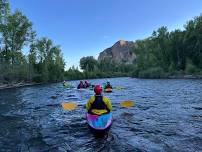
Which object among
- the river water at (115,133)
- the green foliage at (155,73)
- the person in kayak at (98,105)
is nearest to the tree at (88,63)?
the green foliage at (155,73)

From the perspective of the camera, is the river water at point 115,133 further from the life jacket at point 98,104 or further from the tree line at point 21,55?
the tree line at point 21,55

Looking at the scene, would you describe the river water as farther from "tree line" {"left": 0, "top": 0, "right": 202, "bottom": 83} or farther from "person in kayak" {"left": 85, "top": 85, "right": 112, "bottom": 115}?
"tree line" {"left": 0, "top": 0, "right": 202, "bottom": 83}

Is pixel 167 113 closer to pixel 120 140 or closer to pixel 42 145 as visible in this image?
pixel 120 140

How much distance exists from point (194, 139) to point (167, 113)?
5.17m

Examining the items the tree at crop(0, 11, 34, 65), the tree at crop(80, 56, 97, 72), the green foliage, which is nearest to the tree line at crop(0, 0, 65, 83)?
the tree at crop(0, 11, 34, 65)

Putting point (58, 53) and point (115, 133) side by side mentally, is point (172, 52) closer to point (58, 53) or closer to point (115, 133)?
point (58, 53)

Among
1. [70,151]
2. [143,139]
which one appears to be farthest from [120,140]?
[70,151]

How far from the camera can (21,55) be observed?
221 feet

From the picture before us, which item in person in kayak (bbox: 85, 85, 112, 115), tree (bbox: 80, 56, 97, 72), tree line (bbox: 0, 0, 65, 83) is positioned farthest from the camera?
tree (bbox: 80, 56, 97, 72)

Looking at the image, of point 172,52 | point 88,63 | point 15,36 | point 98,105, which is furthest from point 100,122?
point 88,63

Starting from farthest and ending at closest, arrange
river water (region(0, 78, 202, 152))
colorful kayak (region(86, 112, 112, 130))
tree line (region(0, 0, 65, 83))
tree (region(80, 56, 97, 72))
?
tree (region(80, 56, 97, 72)) < tree line (region(0, 0, 65, 83)) < colorful kayak (region(86, 112, 112, 130)) < river water (region(0, 78, 202, 152))

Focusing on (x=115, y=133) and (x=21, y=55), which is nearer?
→ (x=115, y=133)

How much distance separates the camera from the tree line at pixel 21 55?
58.6m

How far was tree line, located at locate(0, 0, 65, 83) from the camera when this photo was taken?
192 feet
